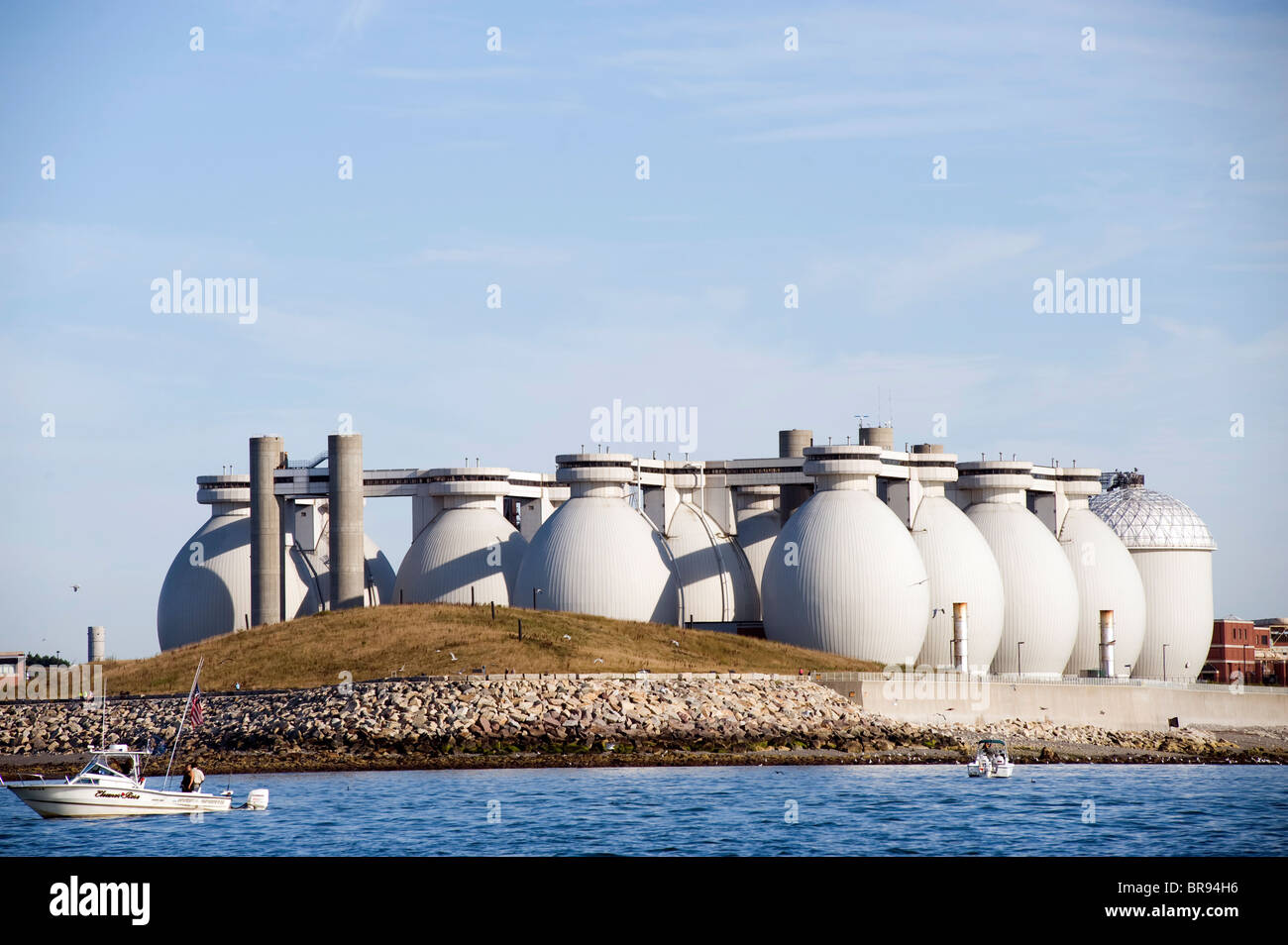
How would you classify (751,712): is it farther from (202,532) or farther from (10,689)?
(202,532)

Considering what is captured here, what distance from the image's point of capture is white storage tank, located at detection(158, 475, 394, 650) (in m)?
93.4

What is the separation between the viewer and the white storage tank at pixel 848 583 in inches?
3263

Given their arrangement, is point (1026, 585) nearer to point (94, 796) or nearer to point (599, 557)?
point (599, 557)

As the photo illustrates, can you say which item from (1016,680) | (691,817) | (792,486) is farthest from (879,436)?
(691,817)

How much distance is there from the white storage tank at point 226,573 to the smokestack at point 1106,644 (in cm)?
4541

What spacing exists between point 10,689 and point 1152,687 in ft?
194

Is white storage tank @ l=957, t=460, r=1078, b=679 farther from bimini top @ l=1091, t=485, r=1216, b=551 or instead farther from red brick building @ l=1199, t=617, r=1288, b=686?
red brick building @ l=1199, t=617, r=1288, b=686

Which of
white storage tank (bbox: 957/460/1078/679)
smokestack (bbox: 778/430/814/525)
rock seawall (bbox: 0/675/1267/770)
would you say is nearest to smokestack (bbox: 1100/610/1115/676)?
white storage tank (bbox: 957/460/1078/679)

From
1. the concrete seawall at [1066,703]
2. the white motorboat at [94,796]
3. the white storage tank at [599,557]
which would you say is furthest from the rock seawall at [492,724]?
the white storage tank at [599,557]

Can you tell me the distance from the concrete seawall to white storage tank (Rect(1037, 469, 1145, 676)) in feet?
30.0
